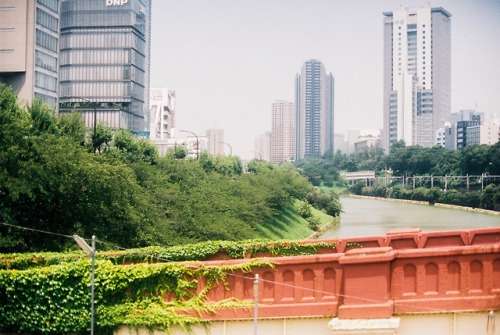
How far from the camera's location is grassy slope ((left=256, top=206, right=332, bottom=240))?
176 ft

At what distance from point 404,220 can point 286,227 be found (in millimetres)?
26287

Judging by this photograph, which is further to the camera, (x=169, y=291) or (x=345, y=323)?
(x=169, y=291)

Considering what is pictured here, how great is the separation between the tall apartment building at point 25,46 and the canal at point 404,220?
39.7 meters

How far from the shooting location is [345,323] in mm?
11180

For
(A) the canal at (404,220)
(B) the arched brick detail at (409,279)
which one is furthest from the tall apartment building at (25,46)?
(B) the arched brick detail at (409,279)

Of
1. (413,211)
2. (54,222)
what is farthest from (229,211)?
(413,211)

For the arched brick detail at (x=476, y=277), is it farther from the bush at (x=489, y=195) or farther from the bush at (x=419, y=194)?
the bush at (x=419, y=194)

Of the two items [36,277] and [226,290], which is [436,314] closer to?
[226,290]

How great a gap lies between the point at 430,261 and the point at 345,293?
1.84 meters

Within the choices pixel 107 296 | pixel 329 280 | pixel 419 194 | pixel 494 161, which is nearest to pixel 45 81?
pixel 107 296

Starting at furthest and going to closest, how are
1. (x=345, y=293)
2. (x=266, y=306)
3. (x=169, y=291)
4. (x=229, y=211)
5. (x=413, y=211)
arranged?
(x=413, y=211) → (x=229, y=211) → (x=169, y=291) → (x=266, y=306) → (x=345, y=293)

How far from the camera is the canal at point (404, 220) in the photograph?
69.1 m

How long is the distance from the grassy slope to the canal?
3.51 meters

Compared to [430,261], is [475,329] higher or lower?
lower
